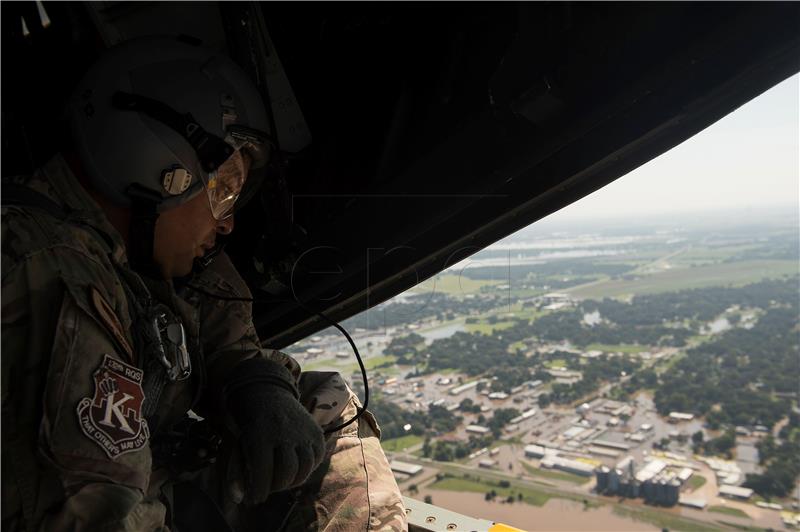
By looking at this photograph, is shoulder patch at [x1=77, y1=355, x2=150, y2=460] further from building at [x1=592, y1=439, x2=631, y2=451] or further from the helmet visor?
building at [x1=592, y1=439, x2=631, y2=451]

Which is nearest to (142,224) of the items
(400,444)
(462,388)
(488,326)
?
(488,326)

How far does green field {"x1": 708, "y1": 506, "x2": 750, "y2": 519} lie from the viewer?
425 cm

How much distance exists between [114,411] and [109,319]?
0.14m

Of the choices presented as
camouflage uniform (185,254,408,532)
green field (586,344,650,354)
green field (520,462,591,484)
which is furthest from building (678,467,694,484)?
camouflage uniform (185,254,408,532)

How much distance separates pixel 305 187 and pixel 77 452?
3.57 feet

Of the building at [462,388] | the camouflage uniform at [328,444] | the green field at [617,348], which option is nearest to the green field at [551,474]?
the green field at [617,348]

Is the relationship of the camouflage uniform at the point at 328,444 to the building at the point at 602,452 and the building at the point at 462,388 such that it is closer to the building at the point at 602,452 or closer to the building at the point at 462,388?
the building at the point at 462,388

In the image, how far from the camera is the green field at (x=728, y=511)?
4.25 metres

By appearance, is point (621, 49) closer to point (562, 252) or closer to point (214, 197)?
point (214, 197)

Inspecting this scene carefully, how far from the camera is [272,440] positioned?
1280 mm

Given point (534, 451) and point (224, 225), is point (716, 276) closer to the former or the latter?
point (534, 451)

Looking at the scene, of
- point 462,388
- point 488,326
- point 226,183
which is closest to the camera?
point 226,183

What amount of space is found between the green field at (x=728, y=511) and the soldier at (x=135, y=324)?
11.8 ft

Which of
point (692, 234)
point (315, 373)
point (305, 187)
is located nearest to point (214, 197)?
point (305, 187)
